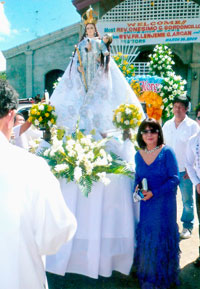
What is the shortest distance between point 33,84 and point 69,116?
529 inches

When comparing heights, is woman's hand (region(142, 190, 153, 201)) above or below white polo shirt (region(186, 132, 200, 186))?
below

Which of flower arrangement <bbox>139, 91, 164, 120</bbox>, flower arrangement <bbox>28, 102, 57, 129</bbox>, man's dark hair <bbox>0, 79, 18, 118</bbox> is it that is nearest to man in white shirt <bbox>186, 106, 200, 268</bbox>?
flower arrangement <bbox>28, 102, 57, 129</bbox>

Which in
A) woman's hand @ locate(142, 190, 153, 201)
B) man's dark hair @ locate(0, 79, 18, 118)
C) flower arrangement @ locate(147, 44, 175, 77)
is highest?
flower arrangement @ locate(147, 44, 175, 77)

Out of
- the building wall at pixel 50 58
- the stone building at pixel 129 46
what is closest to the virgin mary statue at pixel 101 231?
the stone building at pixel 129 46

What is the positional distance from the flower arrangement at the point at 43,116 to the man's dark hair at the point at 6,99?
1.99m

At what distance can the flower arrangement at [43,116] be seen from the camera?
140 inches

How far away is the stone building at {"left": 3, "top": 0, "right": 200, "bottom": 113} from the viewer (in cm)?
1291

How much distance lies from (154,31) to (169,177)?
11364 mm

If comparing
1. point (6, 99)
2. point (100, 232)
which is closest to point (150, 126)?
point (100, 232)

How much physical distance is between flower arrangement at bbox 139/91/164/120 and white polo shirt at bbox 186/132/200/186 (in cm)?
263

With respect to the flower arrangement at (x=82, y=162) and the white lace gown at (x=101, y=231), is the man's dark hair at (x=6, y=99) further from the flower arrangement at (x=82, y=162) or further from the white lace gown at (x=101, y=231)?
the white lace gown at (x=101, y=231)

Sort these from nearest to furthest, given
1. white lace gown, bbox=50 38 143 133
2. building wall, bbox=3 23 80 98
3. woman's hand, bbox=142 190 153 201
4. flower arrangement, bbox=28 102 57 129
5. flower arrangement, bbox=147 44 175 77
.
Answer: woman's hand, bbox=142 190 153 201, flower arrangement, bbox=28 102 57 129, white lace gown, bbox=50 38 143 133, flower arrangement, bbox=147 44 175 77, building wall, bbox=3 23 80 98

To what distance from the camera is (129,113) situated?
3381mm

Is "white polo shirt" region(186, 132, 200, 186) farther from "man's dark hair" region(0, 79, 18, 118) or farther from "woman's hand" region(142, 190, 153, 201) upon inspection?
"man's dark hair" region(0, 79, 18, 118)
